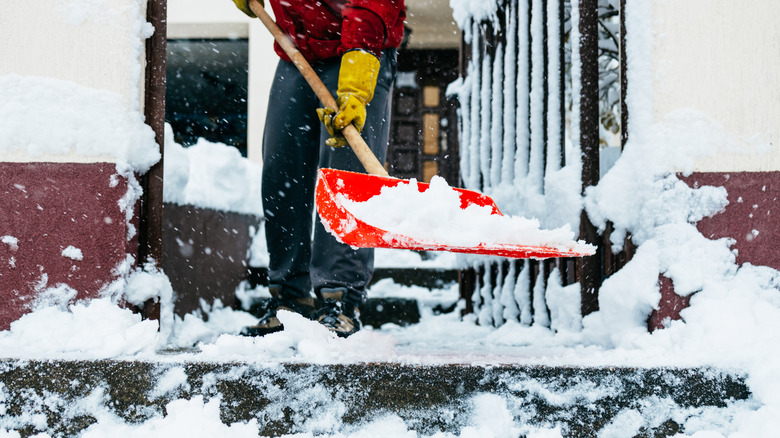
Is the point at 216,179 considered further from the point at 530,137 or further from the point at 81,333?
the point at 81,333

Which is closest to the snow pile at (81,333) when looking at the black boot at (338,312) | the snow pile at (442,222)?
the black boot at (338,312)

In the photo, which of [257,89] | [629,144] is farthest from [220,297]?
[257,89]

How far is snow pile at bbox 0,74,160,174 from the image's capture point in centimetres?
172

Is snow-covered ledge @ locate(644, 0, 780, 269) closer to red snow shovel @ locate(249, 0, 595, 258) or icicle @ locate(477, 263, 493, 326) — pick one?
red snow shovel @ locate(249, 0, 595, 258)

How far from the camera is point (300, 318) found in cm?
160

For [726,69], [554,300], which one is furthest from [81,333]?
[726,69]

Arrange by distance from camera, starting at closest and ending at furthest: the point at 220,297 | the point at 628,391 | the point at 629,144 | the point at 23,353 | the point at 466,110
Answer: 1. the point at 628,391
2. the point at 23,353
3. the point at 629,144
4. the point at 220,297
5. the point at 466,110

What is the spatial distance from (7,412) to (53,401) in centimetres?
12

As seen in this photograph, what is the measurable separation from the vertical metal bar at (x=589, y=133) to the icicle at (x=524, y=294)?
576 millimetres

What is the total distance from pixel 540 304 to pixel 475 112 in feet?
4.48

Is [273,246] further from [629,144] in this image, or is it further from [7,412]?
[629,144]

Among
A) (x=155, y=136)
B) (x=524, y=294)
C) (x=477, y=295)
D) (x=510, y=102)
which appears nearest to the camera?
(x=155, y=136)

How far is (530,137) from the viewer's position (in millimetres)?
2646

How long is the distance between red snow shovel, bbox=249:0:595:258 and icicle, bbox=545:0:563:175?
1.62 feet
